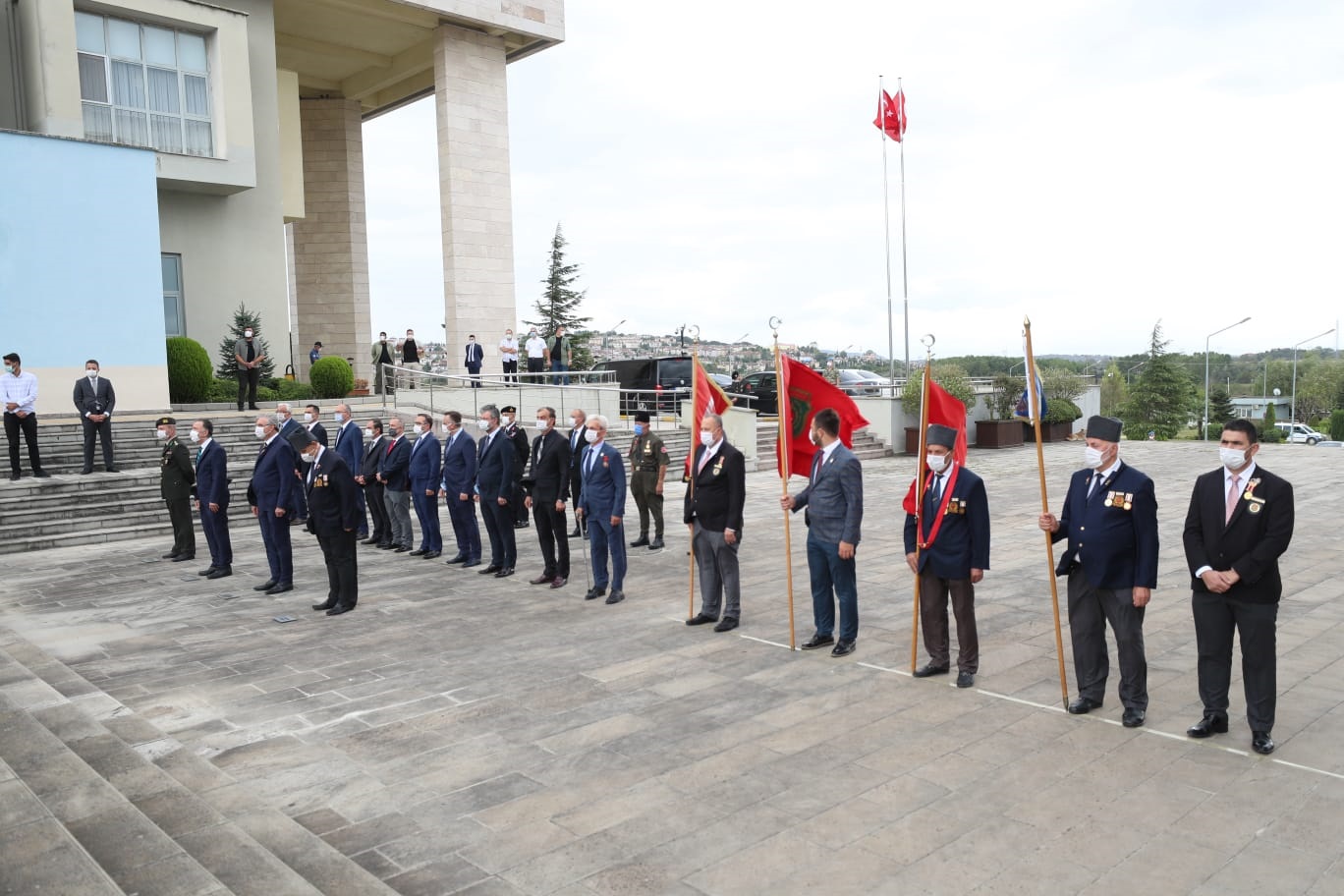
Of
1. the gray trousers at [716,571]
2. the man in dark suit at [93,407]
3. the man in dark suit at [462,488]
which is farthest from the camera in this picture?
the man in dark suit at [93,407]

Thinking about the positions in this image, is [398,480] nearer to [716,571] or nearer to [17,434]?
[716,571]

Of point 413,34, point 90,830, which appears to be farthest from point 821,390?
point 413,34

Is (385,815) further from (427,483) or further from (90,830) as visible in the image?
(427,483)

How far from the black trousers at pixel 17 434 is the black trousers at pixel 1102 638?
15.7m

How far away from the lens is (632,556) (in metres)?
12.5

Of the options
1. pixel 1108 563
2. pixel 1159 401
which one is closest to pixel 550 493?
pixel 1108 563

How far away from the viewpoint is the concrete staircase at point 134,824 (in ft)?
13.0

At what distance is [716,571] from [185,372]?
19.6m

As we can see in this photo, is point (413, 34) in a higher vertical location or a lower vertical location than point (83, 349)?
higher

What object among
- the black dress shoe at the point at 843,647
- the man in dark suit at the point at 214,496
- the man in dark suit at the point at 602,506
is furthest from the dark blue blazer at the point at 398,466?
the black dress shoe at the point at 843,647

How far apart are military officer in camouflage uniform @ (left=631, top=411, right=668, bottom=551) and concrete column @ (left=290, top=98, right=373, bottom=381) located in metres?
26.5

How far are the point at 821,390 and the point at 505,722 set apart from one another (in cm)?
395

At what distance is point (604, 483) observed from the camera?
9.66 meters

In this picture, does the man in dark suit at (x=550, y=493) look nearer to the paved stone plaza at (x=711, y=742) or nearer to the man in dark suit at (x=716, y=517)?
the paved stone plaza at (x=711, y=742)
